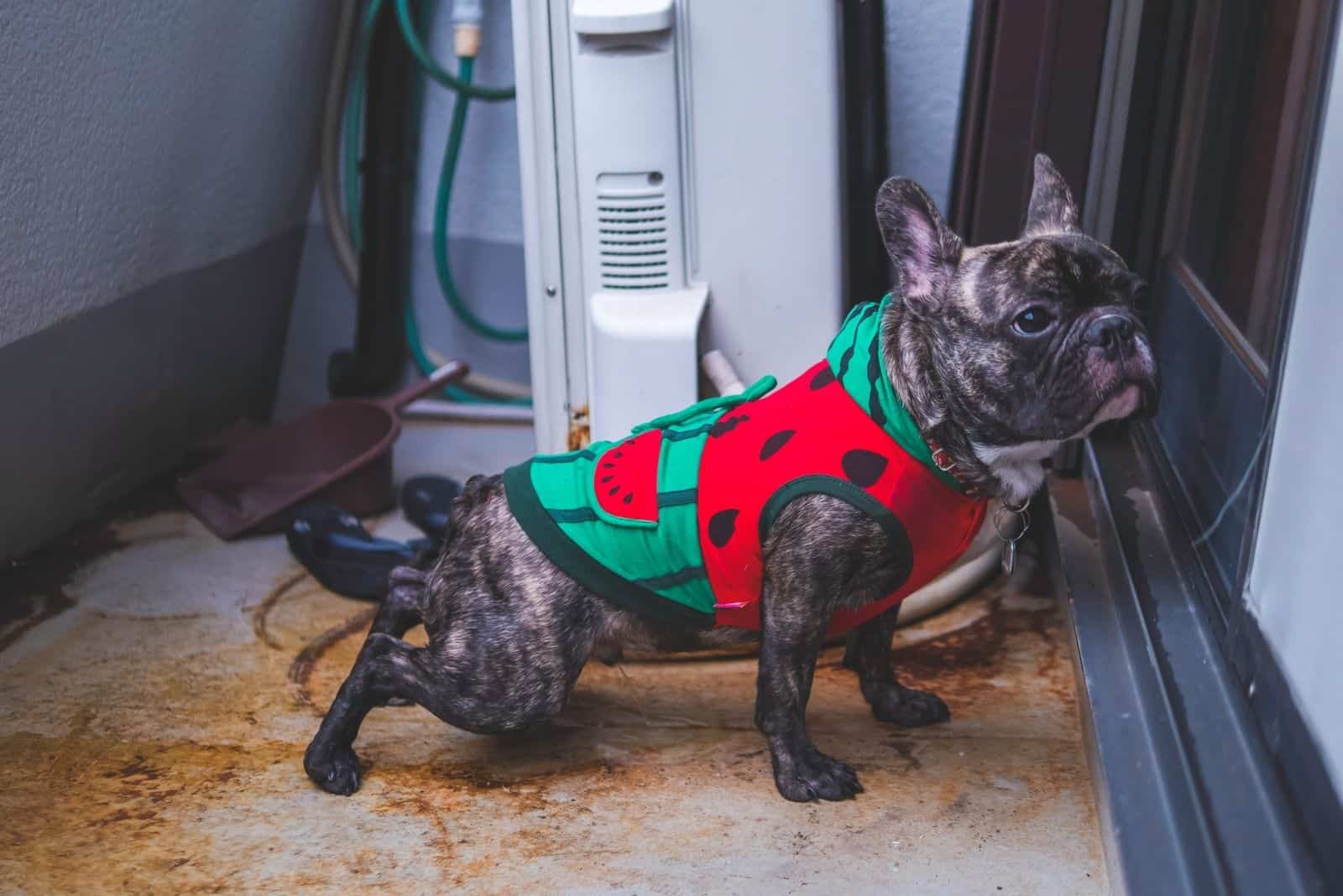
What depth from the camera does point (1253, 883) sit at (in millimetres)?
1247

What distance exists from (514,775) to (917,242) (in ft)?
2.86

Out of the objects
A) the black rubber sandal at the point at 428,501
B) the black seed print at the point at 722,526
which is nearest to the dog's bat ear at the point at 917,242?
the black seed print at the point at 722,526

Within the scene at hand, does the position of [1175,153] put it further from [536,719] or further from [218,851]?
[218,851]

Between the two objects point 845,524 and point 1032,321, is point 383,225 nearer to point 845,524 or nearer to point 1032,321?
point 845,524

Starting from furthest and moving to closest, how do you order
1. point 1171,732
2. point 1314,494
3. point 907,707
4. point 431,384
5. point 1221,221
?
point 431,384 < point 1221,221 < point 907,707 < point 1171,732 < point 1314,494

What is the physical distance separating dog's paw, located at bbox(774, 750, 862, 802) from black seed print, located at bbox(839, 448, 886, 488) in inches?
15.3

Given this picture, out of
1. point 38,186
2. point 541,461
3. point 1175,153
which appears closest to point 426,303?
point 38,186

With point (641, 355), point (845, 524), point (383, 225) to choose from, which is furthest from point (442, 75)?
point (845, 524)

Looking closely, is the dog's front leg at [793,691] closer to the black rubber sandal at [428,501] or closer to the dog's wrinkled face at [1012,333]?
the dog's wrinkled face at [1012,333]

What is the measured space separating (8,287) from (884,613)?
150 centimetres

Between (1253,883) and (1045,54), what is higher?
(1045,54)

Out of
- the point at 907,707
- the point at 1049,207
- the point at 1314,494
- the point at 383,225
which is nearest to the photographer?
the point at 1314,494

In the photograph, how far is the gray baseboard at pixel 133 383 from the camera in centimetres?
238

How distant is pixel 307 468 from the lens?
9.39ft
